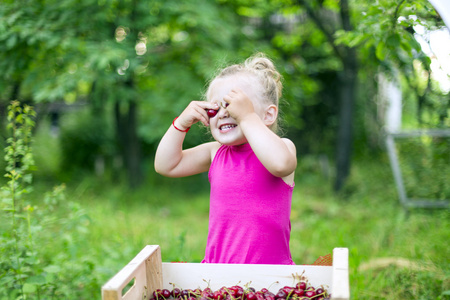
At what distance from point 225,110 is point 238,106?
12cm

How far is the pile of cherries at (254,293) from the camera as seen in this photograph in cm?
133

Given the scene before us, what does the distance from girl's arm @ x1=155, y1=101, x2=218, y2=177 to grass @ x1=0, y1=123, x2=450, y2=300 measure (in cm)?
87

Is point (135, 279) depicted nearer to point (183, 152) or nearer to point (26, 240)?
point (183, 152)

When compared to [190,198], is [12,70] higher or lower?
higher

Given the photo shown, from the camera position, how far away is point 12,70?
4383 mm

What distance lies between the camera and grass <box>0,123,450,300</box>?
267cm

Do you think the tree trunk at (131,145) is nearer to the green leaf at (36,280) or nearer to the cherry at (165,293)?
the green leaf at (36,280)

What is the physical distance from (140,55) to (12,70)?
1674mm

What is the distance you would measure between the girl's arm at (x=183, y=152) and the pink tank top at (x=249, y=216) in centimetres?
19

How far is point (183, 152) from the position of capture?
1.83m

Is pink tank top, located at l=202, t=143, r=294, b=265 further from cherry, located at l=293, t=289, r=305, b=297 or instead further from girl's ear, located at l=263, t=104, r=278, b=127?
cherry, located at l=293, t=289, r=305, b=297

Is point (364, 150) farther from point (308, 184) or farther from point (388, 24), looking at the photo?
point (388, 24)

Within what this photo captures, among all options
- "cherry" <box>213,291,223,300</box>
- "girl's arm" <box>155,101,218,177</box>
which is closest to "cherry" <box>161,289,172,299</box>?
"cherry" <box>213,291,223,300</box>

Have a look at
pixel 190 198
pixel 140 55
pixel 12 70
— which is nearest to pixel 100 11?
pixel 140 55
